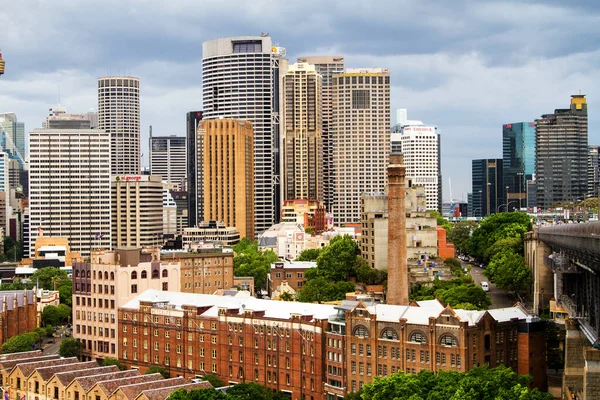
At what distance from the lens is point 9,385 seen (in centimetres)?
13400

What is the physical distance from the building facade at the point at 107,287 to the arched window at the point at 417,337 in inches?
2214

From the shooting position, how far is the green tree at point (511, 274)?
18562cm

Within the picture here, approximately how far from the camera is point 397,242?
169 meters

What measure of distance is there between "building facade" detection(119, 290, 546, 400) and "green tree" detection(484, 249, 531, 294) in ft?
169

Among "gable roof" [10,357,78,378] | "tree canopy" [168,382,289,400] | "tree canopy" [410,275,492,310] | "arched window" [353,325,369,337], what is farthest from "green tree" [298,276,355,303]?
"gable roof" [10,357,78,378]

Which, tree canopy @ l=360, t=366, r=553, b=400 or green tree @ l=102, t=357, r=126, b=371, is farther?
green tree @ l=102, t=357, r=126, b=371

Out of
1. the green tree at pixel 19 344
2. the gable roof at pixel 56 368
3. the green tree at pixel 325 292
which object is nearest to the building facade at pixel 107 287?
the green tree at pixel 19 344

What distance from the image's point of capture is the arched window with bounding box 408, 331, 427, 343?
399ft

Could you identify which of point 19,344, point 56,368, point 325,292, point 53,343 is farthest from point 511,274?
point 56,368

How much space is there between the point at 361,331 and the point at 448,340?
1195 centimetres

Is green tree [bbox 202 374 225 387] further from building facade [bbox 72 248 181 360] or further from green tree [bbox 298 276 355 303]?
green tree [bbox 298 276 355 303]

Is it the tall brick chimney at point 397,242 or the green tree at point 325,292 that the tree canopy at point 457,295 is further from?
the green tree at point 325,292

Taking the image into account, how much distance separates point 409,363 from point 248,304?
31255 millimetres

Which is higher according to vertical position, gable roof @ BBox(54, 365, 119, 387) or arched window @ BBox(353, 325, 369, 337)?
arched window @ BBox(353, 325, 369, 337)
